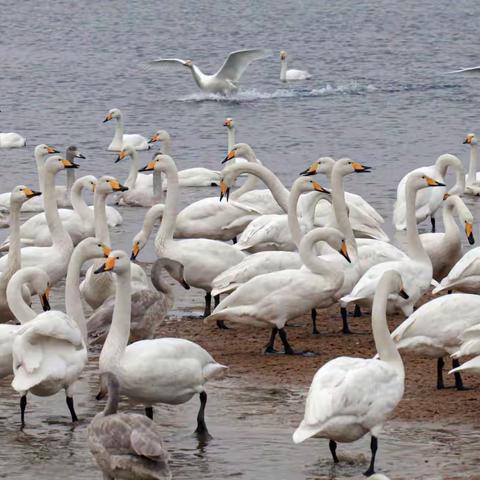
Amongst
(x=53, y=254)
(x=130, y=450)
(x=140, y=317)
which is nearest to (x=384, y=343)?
(x=130, y=450)

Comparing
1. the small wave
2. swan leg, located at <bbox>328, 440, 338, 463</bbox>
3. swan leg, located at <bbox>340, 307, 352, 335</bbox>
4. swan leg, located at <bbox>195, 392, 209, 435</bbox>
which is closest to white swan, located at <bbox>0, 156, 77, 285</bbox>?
swan leg, located at <bbox>340, 307, 352, 335</bbox>

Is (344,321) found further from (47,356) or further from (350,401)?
(350,401)

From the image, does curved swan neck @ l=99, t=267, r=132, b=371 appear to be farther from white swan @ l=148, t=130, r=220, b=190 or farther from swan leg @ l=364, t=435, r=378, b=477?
white swan @ l=148, t=130, r=220, b=190

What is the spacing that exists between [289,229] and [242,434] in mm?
4132

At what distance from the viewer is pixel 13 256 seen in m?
11.0

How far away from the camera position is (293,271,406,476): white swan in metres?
7.30

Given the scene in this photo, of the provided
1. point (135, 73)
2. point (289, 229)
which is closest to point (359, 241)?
point (289, 229)

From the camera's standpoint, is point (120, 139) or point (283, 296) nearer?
point (283, 296)

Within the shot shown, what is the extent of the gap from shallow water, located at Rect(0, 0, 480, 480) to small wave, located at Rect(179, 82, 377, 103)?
0.07 meters

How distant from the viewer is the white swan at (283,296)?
33.1 ft

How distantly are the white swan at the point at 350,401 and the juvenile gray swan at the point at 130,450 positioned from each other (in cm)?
71

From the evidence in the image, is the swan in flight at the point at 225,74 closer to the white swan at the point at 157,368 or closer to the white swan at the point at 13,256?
the white swan at the point at 13,256

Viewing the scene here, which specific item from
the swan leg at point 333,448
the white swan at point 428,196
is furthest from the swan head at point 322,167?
the swan leg at point 333,448

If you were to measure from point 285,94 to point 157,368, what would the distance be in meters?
24.2
